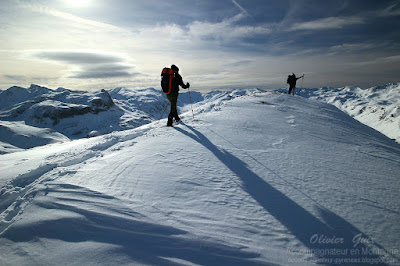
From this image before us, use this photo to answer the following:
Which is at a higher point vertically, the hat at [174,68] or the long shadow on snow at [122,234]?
the hat at [174,68]

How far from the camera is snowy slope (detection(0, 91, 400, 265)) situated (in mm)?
2639

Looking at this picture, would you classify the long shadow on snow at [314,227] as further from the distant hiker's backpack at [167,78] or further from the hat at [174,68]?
the hat at [174,68]

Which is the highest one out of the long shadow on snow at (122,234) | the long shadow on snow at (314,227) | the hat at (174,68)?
the hat at (174,68)

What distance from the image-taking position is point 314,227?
3.05 metres

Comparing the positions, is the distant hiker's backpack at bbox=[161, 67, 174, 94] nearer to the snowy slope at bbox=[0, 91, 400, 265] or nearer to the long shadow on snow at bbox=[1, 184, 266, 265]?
the snowy slope at bbox=[0, 91, 400, 265]

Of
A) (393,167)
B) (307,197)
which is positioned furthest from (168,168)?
(393,167)

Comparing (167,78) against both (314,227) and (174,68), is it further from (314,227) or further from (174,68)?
(314,227)

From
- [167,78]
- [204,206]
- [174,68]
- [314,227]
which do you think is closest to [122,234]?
[204,206]

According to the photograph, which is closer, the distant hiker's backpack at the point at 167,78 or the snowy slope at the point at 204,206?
the snowy slope at the point at 204,206

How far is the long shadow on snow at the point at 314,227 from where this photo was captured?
2.61 m

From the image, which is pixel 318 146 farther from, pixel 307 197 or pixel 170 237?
pixel 170 237

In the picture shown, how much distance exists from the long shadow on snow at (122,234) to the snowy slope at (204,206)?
0.02 m

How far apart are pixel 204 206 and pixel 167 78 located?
683 cm

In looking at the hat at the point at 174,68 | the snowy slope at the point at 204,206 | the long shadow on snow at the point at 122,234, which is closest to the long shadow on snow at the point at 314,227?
the snowy slope at the point at 204,206
